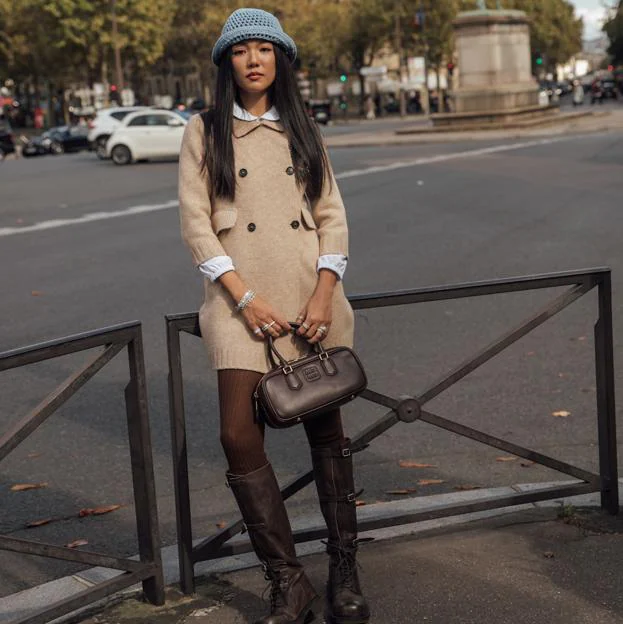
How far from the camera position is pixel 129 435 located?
379cm

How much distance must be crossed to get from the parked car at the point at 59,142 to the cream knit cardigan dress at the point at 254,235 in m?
49.4

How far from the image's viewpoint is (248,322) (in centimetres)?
359

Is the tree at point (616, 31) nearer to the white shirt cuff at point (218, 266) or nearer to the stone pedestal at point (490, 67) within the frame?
the stone pedestal at point (490, 67)

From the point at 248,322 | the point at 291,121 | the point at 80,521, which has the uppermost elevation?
the point at 291,121

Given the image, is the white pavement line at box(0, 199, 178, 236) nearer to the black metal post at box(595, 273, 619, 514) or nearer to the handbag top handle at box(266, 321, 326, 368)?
the black metal post at box(595, 273, 619, 514)

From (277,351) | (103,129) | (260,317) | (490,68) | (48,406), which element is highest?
(490,68)

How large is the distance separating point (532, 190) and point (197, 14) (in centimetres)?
8446

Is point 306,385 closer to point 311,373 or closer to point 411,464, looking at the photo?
point 311,373

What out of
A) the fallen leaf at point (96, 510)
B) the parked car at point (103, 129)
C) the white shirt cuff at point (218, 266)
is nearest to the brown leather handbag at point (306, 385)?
the white shirt cuff at point (218, 266)

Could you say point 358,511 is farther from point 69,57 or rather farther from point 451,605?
point 69,57

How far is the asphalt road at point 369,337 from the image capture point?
5.49 metres

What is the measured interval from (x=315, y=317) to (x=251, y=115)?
2.10 feet

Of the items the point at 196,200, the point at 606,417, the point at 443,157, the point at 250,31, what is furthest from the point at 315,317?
the point at 443,157

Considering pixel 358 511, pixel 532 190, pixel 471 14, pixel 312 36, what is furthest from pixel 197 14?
pixel 358 511
